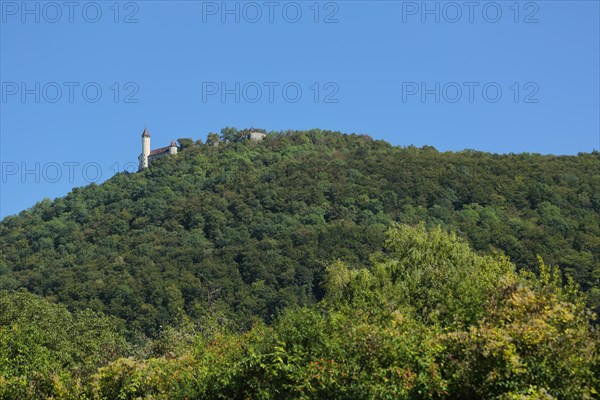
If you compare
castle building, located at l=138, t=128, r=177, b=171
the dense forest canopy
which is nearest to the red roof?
castle building, located at l=138, t=128, r=177, b=171

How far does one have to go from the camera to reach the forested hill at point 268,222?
7306cm

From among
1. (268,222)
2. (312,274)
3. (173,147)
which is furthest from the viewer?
(173,147)

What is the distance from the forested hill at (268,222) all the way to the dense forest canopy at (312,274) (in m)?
0.27

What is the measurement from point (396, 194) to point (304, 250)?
17137 mm

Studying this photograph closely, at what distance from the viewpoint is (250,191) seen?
107062 mm

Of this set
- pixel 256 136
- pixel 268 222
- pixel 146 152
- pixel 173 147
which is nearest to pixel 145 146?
pixel 146 152

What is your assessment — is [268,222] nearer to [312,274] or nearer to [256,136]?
[312,274]

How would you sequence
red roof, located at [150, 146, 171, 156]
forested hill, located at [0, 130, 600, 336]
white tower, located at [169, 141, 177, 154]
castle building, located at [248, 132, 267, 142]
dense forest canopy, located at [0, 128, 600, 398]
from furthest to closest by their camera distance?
red roof, located at [150, 146, 171, 156]
white tower, located at [169, 141, 177, 154]
castle building, located at [248, 132, 267, 142]
forested hill, located at [0, 130, 600, 336]
dense forest canopy, located at [0, 128, 600, 398]

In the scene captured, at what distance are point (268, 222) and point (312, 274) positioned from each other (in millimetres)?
18120

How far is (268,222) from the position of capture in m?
96.9

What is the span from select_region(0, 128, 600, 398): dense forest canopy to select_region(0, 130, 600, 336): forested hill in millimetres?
271

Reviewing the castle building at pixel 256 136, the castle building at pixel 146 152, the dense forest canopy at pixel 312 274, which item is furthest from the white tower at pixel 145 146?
the castle building at pixel 256 136

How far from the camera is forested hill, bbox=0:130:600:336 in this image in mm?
73062

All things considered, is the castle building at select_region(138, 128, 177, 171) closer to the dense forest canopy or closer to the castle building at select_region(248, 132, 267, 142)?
the dense forest canopy
